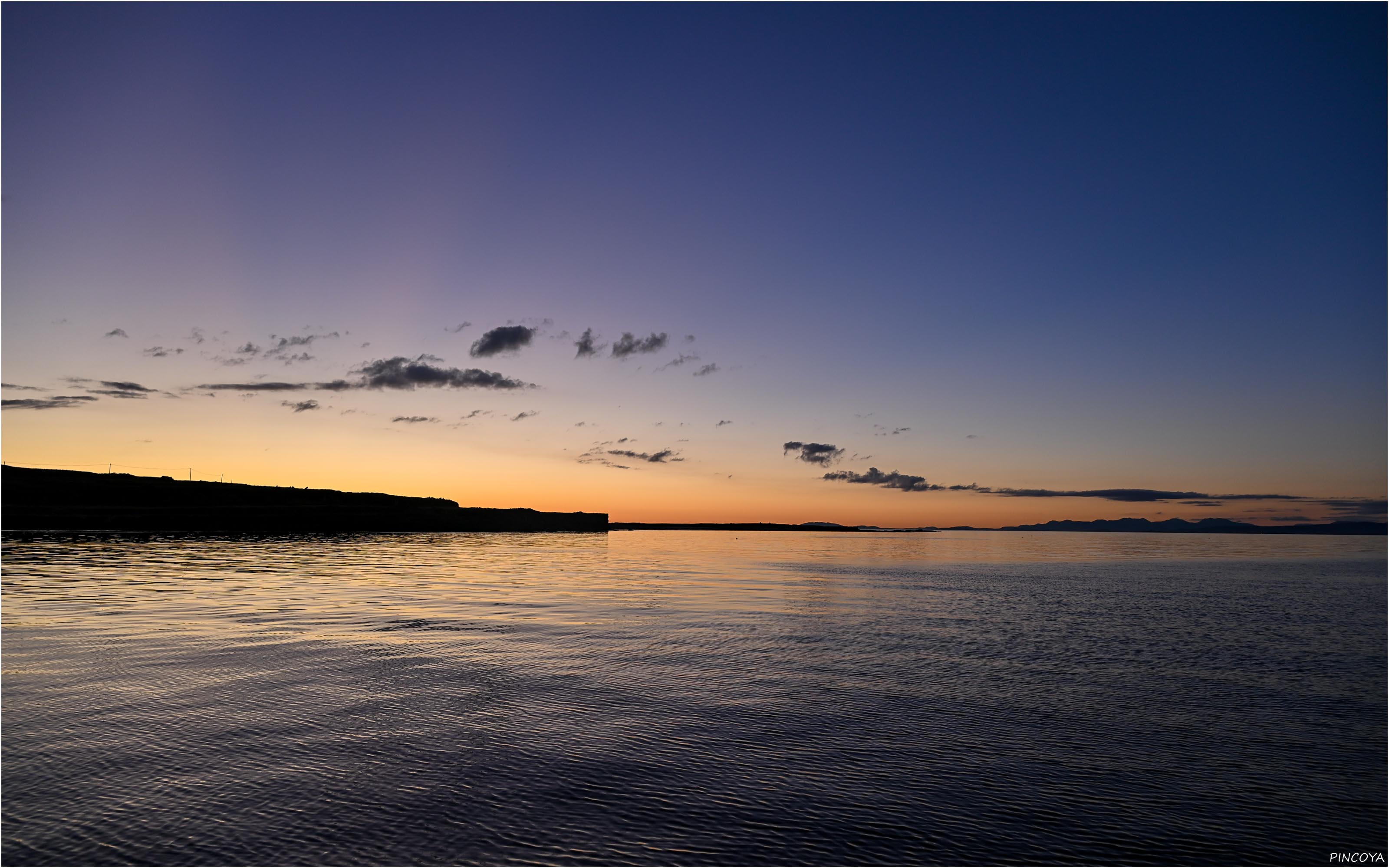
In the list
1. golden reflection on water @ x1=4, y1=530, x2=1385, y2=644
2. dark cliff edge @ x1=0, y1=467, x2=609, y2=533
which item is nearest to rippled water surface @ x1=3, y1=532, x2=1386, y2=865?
golden reflection on water @ x1=4, y1=530, x2=1385, y2=644

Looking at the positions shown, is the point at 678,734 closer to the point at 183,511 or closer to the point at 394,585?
the point at 394,585

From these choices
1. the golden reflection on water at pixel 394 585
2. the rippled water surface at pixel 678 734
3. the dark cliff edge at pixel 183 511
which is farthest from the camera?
the dark cliff edge at pixel 183 511

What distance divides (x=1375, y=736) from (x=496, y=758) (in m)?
13.7

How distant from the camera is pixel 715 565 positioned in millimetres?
60688

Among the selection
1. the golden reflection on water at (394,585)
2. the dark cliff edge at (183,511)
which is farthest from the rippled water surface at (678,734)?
the dark cliff edge at (183,511)

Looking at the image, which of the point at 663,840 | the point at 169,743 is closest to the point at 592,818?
the point at 663,840

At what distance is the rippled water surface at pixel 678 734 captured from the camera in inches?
311

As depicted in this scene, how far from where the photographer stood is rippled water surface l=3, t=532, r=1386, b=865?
7891mm

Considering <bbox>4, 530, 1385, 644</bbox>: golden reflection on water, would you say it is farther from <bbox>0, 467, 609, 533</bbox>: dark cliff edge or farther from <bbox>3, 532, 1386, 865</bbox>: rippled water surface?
<bbox>0, 467, 609, 533</bbox>: dark cliff edge

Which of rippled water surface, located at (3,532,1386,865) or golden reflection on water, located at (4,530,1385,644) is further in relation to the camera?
golden reflection on water, located at (4,530,1385,644)

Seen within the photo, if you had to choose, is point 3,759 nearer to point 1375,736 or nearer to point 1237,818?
point 1237,818

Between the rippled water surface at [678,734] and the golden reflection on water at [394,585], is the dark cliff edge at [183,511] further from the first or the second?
the rippled water surface at [678,734]

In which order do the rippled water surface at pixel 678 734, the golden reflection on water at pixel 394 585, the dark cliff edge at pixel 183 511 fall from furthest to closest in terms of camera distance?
the dark cliff edge at pixel 183 511, the golden reflection on water at pixel 394 585, the rippled water surface at pixel 678 734

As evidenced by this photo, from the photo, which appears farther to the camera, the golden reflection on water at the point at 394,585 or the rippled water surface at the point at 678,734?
the golden reflection on water at the point at 394,585
